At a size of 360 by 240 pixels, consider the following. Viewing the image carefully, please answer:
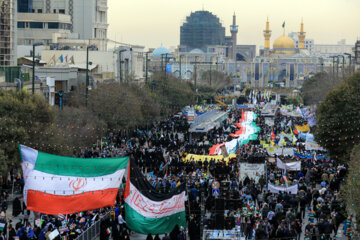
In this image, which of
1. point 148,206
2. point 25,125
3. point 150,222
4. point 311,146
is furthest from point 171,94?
point 148,206

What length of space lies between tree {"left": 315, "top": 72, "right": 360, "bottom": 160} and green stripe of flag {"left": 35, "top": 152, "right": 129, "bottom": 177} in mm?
18452

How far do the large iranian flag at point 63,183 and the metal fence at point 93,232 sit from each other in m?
2.41

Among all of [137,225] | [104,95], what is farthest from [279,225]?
[104,95]

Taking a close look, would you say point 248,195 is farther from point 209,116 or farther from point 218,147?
point 209,116

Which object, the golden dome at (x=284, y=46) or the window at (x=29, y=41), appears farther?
the golden dome at (x=284, y=46)

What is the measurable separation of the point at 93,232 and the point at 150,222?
7.45ft

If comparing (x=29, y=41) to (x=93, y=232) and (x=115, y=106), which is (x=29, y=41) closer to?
(x=115, y=106)

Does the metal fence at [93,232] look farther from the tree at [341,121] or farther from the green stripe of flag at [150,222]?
the tree at [341,121]

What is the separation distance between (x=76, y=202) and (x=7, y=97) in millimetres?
14713

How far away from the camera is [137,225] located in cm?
1858

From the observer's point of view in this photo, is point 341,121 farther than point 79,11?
No

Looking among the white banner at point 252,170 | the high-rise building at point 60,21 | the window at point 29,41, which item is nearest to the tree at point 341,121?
the white banner at point 252,170

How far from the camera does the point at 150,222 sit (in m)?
18.8

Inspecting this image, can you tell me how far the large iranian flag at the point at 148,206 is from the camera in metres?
18.3
